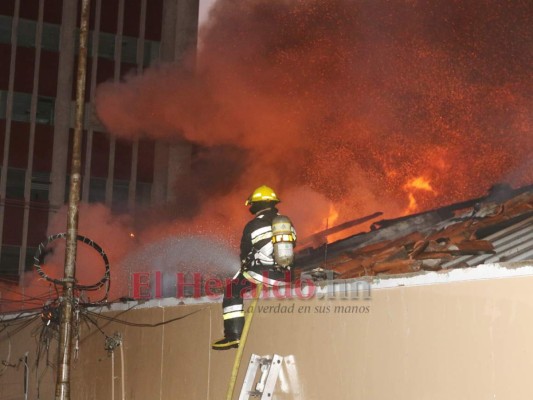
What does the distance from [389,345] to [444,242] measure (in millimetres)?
2760

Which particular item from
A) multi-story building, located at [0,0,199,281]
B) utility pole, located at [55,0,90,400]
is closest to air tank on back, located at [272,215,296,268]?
utility pole, located at [55,0,90,400]

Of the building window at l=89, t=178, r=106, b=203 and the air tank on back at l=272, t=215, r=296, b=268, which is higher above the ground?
the building window at l=89, t=178, r=106, b=203

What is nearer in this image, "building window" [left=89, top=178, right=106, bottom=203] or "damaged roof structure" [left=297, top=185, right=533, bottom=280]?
"damaged roof structure" [left=297, top=185, right=533, bottom=280]

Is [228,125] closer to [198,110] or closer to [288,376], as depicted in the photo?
[198,110]

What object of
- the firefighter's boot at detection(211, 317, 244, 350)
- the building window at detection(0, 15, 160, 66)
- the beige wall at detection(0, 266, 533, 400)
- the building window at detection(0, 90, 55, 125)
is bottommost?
the beige wall at detection(0, 266, 533, 400)

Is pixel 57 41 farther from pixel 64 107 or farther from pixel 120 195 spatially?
pixel 120 195

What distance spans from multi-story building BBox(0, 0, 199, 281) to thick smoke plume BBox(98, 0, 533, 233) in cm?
227

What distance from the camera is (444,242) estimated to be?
8.77 meters

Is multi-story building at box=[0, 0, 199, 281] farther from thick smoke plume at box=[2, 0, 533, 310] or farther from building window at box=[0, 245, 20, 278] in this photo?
thick smoke plume at box=[2, 0, 533, 310]

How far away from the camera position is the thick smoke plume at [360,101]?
22594mm

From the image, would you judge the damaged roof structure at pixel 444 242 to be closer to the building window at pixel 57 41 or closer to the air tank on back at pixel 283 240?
the air tank on back at pixel 283 240

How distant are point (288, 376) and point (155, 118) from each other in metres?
21.7

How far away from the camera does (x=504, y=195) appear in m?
11.5

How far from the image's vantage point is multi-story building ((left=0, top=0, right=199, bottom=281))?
28.8 m
